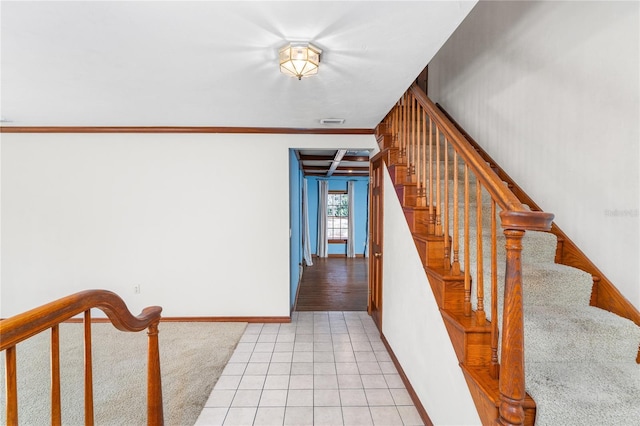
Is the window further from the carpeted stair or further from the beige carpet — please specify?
the carpeted stair

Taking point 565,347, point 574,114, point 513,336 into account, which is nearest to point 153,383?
point 513,336

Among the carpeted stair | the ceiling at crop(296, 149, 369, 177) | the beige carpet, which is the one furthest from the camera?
the ceiling at crop(296, 149, 369, 177)

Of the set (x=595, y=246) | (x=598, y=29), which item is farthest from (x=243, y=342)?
(x=598, y=29)

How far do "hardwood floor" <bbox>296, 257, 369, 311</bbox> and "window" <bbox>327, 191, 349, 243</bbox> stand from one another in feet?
3.57

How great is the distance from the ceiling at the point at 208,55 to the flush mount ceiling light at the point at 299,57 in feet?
0.16

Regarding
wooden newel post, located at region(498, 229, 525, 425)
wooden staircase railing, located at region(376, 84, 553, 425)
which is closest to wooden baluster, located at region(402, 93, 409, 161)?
wooden staircase railing, located at region(376, 84, 553, 425)

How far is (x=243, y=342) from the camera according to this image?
321cm

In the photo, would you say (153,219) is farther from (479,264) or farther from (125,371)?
(479,264)

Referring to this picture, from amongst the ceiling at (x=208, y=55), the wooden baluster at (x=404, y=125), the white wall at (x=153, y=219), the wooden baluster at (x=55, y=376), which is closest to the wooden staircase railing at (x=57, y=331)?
the wooden baluster at (x=55, y=376)

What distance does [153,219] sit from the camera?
12.1 feet

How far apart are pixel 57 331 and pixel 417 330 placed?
2.08 meters

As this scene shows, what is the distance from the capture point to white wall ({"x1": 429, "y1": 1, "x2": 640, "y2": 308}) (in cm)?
171

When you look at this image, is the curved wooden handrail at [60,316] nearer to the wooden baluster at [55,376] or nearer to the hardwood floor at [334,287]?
the wooden baluster at [55,376]

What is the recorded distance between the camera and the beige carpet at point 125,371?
2.09 meters
